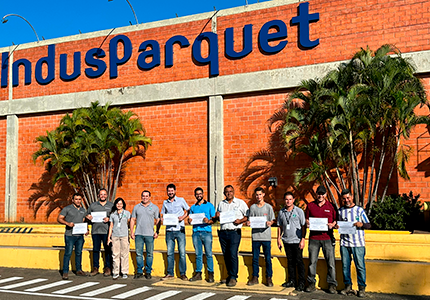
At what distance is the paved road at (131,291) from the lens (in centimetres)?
934

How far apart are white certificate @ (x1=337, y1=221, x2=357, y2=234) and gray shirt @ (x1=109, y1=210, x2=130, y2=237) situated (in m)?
5.09

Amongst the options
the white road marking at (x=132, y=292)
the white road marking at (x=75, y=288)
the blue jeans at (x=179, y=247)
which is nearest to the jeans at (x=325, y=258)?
the blue jeans at (x=179, y=247)

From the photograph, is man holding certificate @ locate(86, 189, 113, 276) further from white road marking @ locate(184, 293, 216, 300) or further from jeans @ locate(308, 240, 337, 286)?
jeans @ locate(308, 240, 337, 286)

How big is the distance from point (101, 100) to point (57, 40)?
4.22 m

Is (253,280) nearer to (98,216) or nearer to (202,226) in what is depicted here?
(202,226)

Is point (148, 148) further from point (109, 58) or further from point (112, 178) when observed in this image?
point (109, 58)

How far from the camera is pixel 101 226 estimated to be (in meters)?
11.6

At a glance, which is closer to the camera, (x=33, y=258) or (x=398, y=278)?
(x=398, y=278)

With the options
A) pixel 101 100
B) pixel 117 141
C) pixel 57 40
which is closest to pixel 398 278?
pixel 117 141

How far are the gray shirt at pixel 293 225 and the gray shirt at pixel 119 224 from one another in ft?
12.9

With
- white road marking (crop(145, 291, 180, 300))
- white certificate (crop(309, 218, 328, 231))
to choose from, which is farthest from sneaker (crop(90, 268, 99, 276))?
white certificate (crop(309, 218, 328, 231))

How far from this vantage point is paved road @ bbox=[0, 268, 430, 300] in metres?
9.34

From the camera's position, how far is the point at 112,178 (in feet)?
69.6

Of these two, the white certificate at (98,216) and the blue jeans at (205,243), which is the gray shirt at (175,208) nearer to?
the blue jeans at (205,243)
